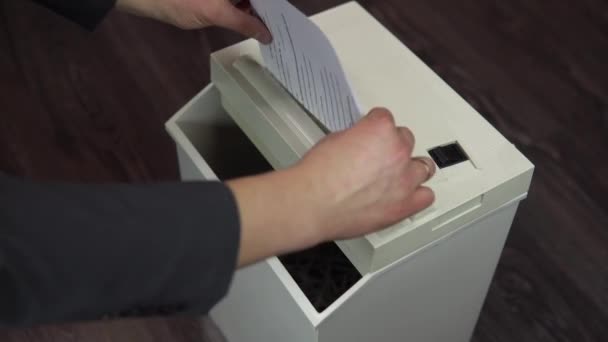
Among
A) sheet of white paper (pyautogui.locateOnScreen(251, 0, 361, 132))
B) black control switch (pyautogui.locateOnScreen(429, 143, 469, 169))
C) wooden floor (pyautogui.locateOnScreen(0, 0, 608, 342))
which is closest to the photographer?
sheet of white paper (pyautogui.locateOnScreen(251, 0, 361, 132))

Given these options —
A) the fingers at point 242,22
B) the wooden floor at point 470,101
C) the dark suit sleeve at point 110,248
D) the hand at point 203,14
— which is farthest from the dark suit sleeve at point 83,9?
the wooden floor at point 470,101

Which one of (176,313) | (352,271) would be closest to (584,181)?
(352,271)

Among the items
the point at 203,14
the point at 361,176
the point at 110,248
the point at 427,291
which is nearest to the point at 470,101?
the point at 427,291

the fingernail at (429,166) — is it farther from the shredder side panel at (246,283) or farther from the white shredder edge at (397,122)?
the shredder side panel at (246,283)

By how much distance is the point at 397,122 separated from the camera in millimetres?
749

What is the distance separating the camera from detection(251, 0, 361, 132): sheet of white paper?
612mm

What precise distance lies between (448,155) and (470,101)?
787 mm

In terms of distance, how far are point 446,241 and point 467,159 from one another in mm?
91

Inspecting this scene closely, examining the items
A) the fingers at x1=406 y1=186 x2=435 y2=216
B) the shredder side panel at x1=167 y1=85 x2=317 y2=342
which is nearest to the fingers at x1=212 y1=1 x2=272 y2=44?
the shredder side panel at x1=167 y1=85 x2=317 y2=342

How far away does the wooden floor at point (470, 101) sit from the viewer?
3.96 feet

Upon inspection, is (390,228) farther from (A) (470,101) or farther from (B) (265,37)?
(A) (470,101)

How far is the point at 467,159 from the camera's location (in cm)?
72

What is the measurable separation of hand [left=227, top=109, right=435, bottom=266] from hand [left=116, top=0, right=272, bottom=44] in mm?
198

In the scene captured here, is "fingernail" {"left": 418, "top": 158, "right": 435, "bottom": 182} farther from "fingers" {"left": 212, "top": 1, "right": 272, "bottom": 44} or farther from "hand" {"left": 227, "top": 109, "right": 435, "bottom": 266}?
"fingers" {"left": 212, "top": 1, "right": 272, "bottom": 44}
